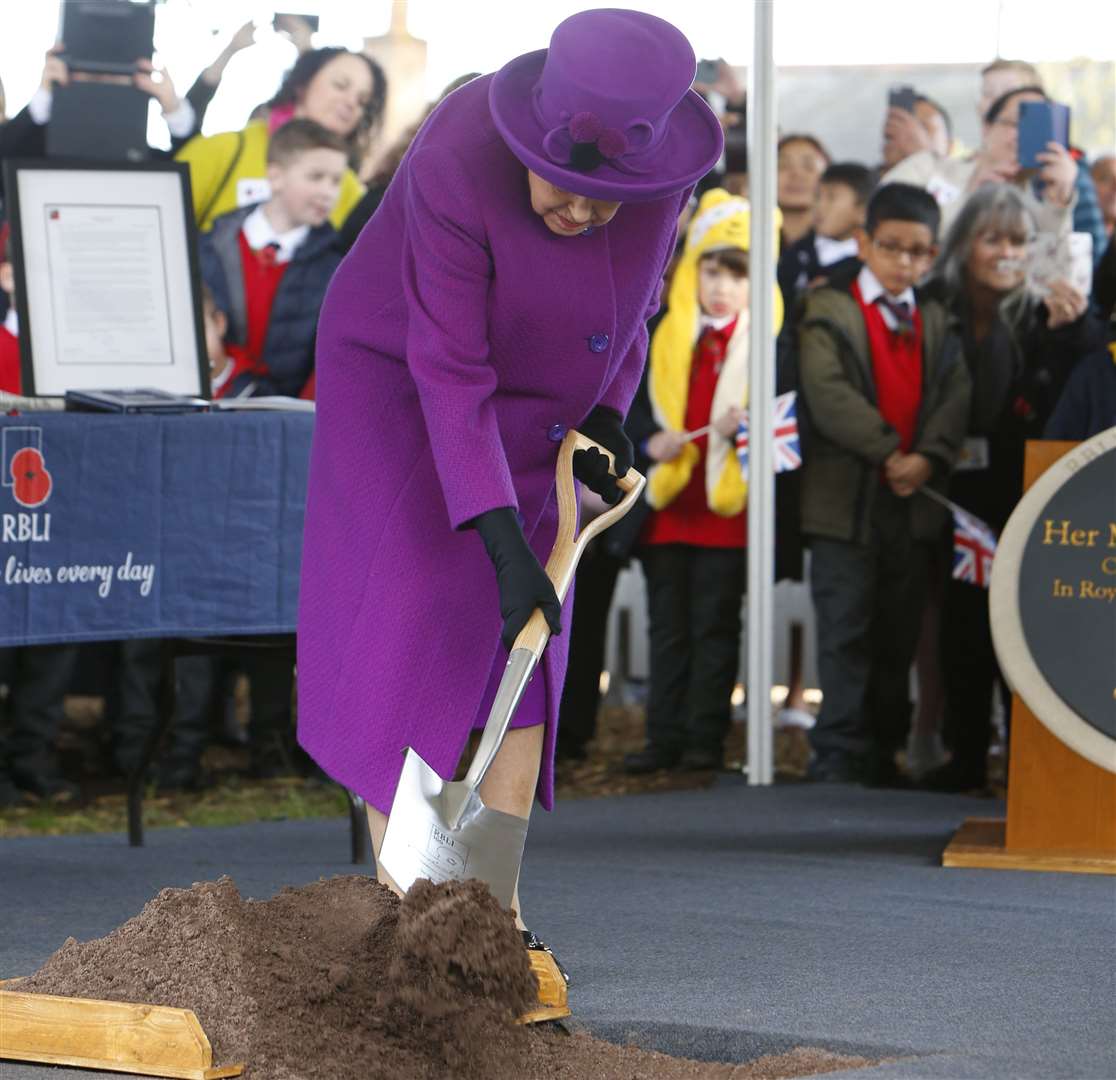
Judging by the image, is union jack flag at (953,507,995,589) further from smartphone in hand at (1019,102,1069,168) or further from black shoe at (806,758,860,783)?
smartphone in hand at (1019,102,1069,168)

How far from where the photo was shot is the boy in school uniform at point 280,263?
5.59m

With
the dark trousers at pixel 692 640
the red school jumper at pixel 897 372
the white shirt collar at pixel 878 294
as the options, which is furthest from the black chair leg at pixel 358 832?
the white shirt collar at pixel 878 294

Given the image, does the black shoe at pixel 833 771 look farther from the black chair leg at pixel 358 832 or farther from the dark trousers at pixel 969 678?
the black chair leg at pixel 358 832

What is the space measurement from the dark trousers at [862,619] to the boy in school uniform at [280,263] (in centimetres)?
161

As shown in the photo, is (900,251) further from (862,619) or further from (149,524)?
(149,524)

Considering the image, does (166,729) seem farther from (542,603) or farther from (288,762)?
(542,603)

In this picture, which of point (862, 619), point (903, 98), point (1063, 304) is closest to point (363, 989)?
point (862, 619)

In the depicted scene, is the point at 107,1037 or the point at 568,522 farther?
the point at 568,522

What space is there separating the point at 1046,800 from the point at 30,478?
225 cm

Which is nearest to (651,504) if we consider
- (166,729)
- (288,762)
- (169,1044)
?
(288,762)

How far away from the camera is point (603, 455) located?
2721 mm

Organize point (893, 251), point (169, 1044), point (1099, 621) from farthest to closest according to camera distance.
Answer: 1. point (893, 251)
2. point (1099, 621)
3. point (169, 1044)

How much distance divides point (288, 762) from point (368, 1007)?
3.36 meters

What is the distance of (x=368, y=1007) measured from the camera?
246 cm
